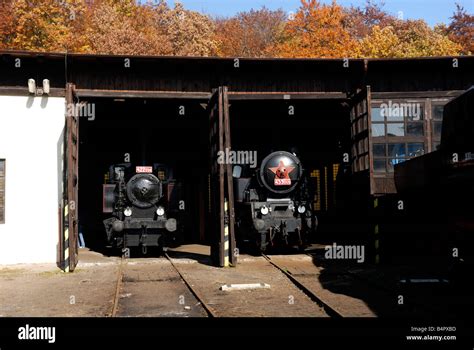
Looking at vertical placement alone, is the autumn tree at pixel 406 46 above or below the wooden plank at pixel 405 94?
above

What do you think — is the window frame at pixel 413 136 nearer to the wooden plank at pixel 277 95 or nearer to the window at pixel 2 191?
the wooden plank at pixel 277 95

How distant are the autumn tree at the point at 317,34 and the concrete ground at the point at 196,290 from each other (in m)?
26.3

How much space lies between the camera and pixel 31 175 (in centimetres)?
1490

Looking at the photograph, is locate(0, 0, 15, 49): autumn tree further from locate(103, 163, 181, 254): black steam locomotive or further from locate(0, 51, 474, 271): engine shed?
locate(103, 163, 181, 254): black steam locomotive

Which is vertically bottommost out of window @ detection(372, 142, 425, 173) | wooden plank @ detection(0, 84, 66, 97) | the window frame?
window @ detection(372, 142, 425, 173)

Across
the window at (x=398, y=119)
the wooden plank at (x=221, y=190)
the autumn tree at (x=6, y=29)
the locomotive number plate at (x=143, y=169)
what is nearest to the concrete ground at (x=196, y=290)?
the wooden plank at (x=221, y=190)

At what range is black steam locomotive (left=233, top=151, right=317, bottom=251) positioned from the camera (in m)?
15.5

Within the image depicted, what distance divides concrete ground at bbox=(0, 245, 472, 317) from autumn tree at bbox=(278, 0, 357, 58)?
2627 centimetres

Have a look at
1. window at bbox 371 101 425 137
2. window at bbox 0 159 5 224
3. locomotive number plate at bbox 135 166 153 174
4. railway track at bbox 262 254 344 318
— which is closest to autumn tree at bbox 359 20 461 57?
window at bbox 371 101 425 137

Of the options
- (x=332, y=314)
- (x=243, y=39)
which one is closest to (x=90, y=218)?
(x=332, y=314)

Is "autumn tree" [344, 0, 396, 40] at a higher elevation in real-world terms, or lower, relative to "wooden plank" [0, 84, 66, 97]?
higher

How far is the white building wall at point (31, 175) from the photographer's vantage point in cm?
1468

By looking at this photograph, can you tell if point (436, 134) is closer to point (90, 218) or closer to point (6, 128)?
point (6, 128)

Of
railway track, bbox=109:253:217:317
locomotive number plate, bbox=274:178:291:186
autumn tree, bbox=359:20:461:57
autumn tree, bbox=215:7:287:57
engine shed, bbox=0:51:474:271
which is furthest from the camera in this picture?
autumn tree, bbox=215:7:287:57
